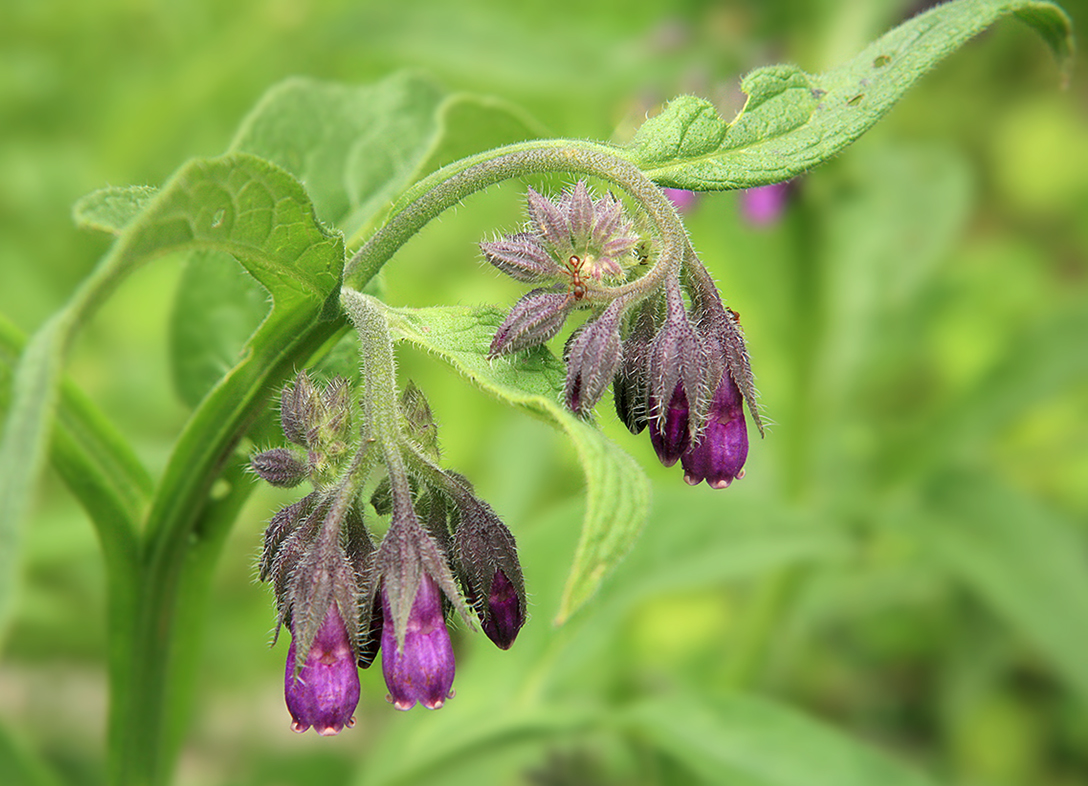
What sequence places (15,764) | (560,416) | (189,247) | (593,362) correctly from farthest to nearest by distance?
1. (15,764)
2. (593,362)
3. (189,247)
4. (560,416)

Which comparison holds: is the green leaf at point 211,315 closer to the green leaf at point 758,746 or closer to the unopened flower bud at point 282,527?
the unopened flower bud at point 282,527

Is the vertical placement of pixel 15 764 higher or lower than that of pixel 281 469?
lower

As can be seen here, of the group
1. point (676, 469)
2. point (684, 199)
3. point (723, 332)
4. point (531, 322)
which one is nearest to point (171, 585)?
point (531, 322)

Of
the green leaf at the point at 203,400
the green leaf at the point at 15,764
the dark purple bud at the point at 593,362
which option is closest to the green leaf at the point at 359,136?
the green leaf at the point at 203,400

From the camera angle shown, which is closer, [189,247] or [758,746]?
[189,247]

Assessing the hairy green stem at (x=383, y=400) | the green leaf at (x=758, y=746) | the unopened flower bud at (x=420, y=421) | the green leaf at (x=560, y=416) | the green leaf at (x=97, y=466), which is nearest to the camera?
the green leaf at (x=560, y=416)

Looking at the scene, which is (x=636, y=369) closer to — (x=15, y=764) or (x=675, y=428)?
(x=675, y=428)

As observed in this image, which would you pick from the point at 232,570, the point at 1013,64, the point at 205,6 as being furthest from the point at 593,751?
the point at 1013,64
